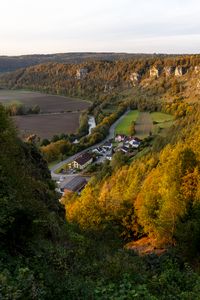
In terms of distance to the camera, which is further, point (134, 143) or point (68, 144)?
point (134, 143)

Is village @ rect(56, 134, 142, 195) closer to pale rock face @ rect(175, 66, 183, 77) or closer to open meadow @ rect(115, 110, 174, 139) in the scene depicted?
open meadow @ rect(115, 110, 174, 139)

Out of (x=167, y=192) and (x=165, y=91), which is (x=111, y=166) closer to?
(x=167, y=192)

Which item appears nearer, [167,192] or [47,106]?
[167,192]

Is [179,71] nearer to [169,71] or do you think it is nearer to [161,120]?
[169,71]

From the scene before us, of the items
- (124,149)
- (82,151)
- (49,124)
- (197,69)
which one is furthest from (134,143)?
(197,69)

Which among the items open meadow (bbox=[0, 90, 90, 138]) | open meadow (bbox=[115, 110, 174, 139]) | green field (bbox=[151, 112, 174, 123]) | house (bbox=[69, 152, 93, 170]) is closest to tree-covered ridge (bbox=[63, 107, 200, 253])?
house (bbox=[69, 152, 93, 170])

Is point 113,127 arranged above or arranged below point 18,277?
below

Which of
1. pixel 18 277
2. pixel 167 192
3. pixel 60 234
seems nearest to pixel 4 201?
pixel 18 277
